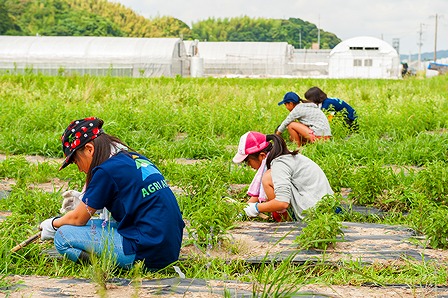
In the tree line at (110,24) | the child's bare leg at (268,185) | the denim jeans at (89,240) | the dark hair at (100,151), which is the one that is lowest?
the denim jeans at (89,240)

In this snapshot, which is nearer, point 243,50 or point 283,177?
point 283,177

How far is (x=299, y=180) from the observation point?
18.5 feet

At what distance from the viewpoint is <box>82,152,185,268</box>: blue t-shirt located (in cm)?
415

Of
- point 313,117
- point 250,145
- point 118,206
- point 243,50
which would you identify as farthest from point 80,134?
point 243,50

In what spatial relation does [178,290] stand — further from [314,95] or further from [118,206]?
[314,95]

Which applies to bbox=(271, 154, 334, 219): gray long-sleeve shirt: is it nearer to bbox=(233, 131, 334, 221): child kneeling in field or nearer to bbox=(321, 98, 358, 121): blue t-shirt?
bbox=(233, 131, 334, 221): child kneeling in field

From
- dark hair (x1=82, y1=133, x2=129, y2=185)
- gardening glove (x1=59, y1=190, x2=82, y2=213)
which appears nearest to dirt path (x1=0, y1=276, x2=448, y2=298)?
dark hair (x1=82, y1=133, x2=129, y2=185)

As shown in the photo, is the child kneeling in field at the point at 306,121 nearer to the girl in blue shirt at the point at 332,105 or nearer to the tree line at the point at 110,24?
the girl in blue shirt at the point at 332,105

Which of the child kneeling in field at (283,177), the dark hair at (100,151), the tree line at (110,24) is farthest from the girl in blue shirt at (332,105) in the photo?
the tree line at (110,24)

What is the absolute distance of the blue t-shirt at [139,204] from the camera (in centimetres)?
415

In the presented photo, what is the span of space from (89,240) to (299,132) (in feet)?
18.3

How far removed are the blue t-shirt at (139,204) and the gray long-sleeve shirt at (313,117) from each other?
5308 mm

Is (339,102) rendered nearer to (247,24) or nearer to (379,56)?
(379,56)

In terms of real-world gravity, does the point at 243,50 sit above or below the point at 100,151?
above
